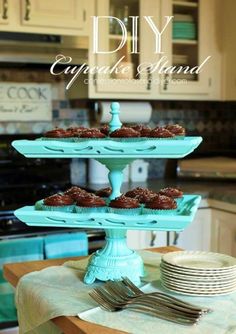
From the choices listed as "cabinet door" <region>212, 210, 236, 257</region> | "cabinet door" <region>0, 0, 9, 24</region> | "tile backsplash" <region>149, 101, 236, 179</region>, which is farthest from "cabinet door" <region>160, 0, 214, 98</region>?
"cabinet door" <region>0, 0, 9, 24</region>

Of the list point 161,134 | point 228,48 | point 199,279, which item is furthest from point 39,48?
point 199,279

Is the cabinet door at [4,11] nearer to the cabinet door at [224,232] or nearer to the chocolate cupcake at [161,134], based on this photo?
the cabinet door at [224,232]

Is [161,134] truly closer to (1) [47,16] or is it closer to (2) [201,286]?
(2) [201,286]

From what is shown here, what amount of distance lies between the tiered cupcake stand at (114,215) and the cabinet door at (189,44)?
1.75 metres

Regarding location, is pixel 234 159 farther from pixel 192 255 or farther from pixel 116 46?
pixel 192 255

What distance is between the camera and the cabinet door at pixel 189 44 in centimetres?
291

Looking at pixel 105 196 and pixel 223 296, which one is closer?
pixel 223 296

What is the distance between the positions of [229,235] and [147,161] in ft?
2.70

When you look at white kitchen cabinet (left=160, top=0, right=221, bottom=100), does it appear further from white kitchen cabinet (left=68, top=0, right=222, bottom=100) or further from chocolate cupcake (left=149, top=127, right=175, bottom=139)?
chocolate cupcake (left=149, top=127, right=175, bottom=139)

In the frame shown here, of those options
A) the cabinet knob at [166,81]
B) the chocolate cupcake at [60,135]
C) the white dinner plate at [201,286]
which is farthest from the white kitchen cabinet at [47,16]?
the white dinner plate at [201,286]

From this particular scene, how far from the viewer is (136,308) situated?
3.40ft

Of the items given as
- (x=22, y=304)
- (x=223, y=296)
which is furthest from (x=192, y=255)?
(x=22, y=304)

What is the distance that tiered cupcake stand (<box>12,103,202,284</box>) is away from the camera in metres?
1.10

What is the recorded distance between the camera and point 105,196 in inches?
51.6
